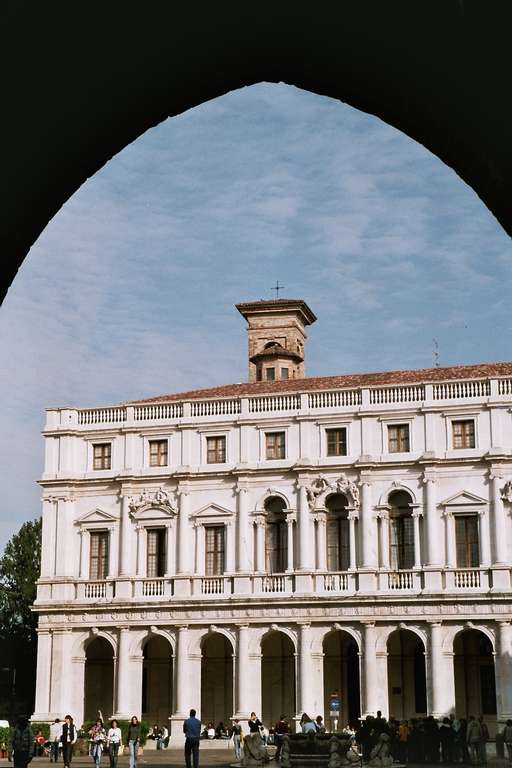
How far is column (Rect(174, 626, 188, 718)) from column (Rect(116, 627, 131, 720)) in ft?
5.86

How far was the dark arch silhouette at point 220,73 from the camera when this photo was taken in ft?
12.2

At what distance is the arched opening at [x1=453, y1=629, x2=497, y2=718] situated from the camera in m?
41.0

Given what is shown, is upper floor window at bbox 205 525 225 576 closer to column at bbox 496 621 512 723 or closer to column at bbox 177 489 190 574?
column at bbox 177 489 190 574

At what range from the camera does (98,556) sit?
4575 centimetres

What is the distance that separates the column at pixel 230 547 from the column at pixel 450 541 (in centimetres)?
744

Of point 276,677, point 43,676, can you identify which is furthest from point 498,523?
point 43,676

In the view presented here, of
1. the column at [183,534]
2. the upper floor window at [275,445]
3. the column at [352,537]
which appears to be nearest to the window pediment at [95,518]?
the column at [183,534]

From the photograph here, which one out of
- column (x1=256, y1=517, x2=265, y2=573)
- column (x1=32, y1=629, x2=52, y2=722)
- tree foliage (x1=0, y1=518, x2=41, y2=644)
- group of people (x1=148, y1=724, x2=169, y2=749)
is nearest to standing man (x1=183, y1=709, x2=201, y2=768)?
group of people (x1=148, y1=724, x2=169, y2=749)

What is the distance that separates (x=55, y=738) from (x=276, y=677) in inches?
377

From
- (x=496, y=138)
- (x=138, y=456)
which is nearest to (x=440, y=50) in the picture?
(x=496, y=138)

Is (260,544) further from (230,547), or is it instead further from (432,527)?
(432,527)

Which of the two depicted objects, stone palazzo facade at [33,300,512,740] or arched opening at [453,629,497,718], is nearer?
arched opening at [453,629,497,718]

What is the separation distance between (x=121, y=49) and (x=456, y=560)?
A: 128 feet

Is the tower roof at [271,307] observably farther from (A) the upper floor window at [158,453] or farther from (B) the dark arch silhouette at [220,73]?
(B) the dark arch silhouette at [220,73]
